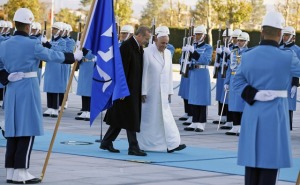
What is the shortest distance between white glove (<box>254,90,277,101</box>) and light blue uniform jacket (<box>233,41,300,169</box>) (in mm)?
42

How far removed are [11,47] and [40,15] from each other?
54934mm

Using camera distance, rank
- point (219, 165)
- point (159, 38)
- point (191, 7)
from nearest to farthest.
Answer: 1. point (219, 165)
2. point (159, 38)
3. point (191, 7)

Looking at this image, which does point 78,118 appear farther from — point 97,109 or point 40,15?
point 40,15

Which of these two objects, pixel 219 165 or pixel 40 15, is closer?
pixel 219 165

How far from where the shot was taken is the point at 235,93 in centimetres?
1659

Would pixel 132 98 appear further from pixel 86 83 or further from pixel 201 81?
pixel 86 83

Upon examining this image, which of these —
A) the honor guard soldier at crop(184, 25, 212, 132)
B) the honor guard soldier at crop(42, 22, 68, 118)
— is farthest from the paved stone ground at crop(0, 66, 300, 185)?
the honor guard soldier at crop(42, 22, 68, 118)

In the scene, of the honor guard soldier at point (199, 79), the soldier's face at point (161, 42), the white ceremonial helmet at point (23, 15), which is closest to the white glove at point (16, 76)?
the white ceremonial helmet at point (23, 15)

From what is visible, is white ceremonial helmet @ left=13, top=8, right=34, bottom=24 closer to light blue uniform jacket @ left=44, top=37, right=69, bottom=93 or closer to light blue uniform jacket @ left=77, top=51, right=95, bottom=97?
light blue uniform jacket @ left=77, top=51, right=95, bottom=97

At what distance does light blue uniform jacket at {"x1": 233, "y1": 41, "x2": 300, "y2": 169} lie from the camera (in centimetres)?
823

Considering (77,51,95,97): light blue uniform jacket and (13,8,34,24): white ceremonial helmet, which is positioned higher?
(13,8,34,24): white ceremonial helmet

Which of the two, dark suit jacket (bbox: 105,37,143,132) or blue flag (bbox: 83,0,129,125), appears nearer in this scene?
blue flag (bbox: 83,0,129,125)

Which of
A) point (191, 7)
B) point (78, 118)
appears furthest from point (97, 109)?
point (191, 7)

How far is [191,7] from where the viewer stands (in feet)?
270
